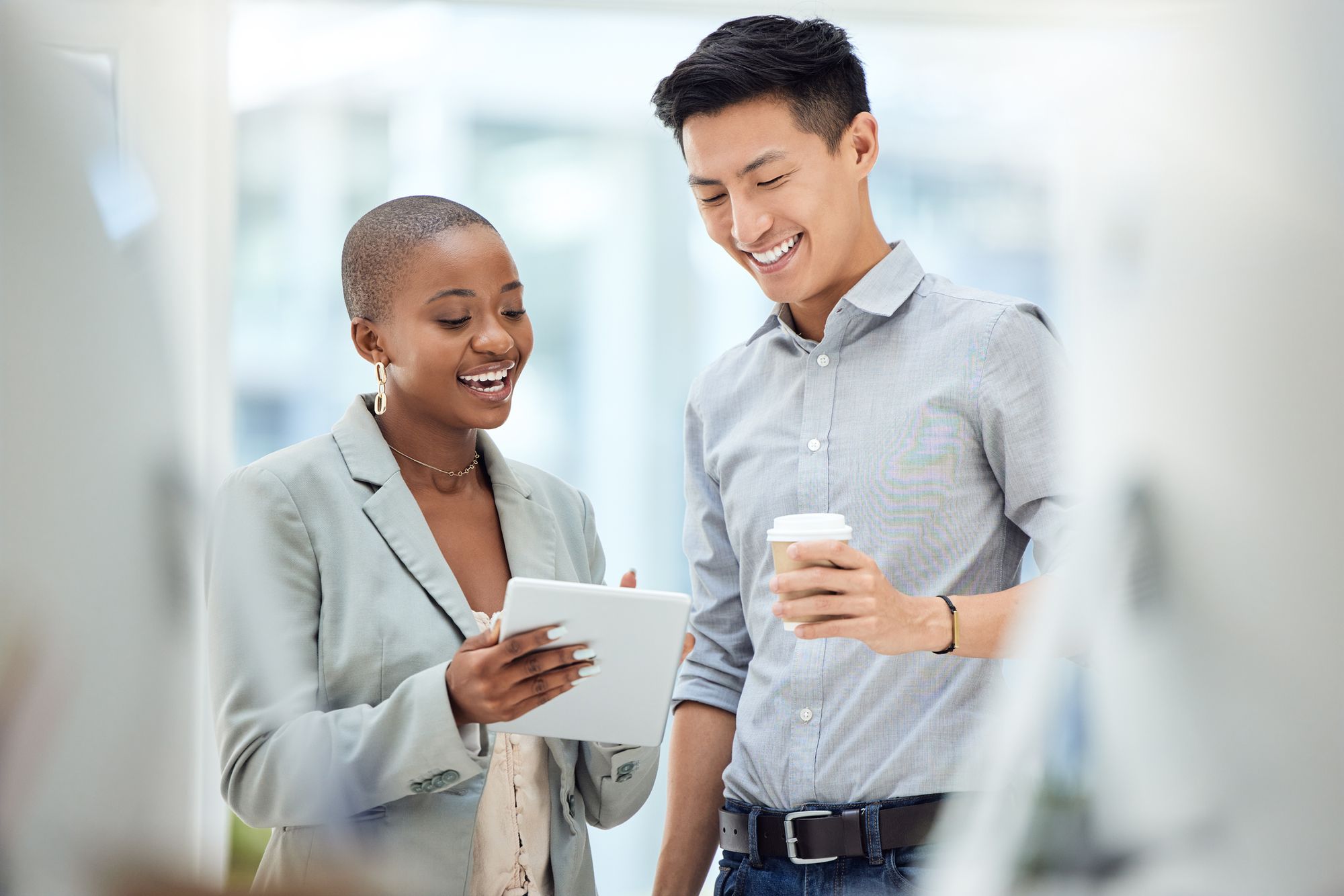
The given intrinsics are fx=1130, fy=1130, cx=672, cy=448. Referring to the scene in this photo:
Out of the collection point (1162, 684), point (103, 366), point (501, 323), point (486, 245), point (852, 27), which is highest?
point (852, 27)

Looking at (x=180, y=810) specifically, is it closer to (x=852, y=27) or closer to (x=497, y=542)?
(x=497, y=542)

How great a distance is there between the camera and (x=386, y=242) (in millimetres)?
1524

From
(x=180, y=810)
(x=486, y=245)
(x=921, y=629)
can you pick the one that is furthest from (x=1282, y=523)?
(x=486, y=245)

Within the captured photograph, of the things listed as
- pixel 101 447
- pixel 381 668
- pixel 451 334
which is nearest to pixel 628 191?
pixel 451 334

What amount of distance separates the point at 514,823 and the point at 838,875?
38 cm

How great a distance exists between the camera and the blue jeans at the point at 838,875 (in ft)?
4.25

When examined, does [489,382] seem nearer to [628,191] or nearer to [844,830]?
[844,830]

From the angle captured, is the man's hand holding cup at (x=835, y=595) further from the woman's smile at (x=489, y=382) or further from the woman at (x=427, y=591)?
the woman's smile at (x=489, y=382)

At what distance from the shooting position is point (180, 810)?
1.72 ft

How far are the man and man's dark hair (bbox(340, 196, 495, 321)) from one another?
0.34 metres

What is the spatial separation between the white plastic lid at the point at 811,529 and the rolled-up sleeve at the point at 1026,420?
11.3 inches

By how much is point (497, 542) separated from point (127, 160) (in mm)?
1004

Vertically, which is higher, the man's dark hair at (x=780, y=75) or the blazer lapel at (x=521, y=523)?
the man's dark hair at (x=780, y=75)

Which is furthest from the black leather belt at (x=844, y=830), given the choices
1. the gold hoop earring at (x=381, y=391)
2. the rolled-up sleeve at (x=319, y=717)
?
the gold hoop earring at (x=381, y=391)
